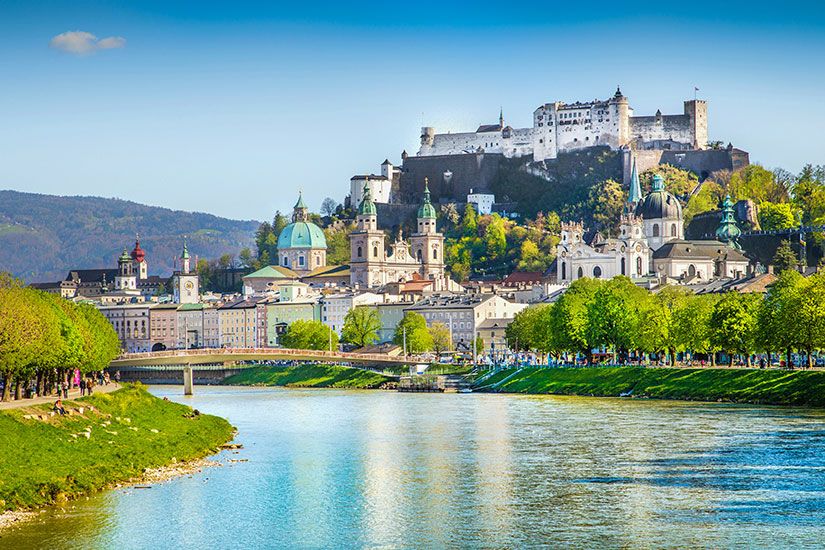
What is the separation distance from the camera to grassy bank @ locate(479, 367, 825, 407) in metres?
63.2

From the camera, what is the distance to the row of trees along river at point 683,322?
220ft

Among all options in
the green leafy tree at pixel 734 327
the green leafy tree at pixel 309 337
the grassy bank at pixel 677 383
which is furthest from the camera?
the green leafy tree at pixel 309 337

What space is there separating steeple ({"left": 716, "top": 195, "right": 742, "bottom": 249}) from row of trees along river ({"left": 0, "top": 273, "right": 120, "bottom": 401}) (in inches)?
3288

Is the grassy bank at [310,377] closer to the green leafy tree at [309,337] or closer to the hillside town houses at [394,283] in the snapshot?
the green leafy tree at [309,337]

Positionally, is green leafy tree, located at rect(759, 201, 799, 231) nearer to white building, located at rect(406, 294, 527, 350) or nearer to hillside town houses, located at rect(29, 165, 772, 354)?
hillside town houses, located at rect(29, 165, 772, 354)

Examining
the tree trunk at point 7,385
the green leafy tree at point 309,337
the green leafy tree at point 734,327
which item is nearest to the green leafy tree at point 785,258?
the green leafy tree at point 309,337

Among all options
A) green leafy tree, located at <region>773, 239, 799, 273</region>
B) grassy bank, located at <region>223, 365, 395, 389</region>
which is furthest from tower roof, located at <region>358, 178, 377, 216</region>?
grassy bank, located at <region>223, 365, 395, 389</region>

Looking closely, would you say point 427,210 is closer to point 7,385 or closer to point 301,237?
point 301,237

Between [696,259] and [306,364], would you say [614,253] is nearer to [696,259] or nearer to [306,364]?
[696,259]

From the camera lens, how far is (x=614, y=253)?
136125mm

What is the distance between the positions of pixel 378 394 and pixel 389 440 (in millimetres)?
35222

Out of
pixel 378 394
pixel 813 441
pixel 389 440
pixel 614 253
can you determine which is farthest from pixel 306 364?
pixel 813 441

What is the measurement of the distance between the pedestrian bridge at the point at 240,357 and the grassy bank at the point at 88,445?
31161 mm

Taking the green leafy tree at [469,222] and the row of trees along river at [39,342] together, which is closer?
A: the row of trees along river at [39,342]
